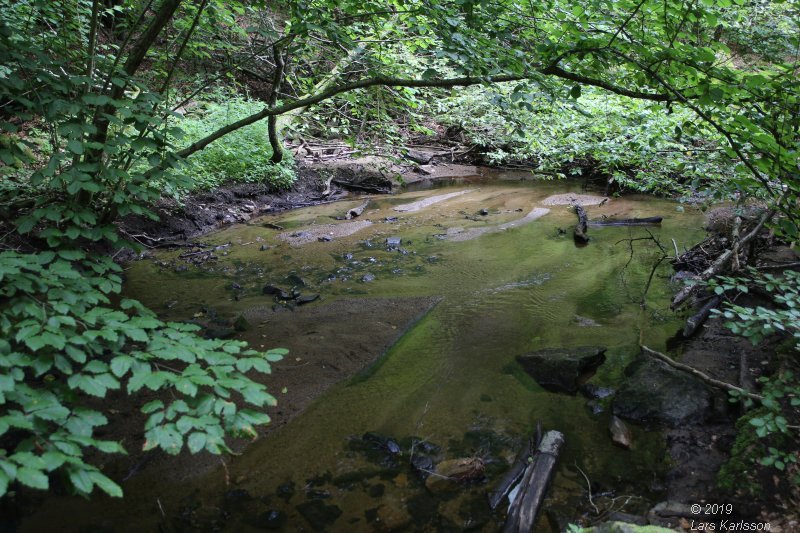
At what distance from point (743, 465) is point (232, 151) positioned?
11.2 metres

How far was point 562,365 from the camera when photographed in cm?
505

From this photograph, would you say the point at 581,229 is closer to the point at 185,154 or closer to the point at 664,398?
the point at 664,398

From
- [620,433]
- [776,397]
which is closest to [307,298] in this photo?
[620,433]

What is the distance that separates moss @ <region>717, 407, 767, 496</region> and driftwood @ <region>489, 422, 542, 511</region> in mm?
1317

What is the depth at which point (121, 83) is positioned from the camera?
2918 millimetres

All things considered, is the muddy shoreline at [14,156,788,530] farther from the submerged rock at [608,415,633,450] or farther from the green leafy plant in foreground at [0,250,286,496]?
the green leafy plant in foreground at [0,250,286,496]

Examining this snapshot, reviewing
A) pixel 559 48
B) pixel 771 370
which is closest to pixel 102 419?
pixel 559 48

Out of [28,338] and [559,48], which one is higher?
[559,48]

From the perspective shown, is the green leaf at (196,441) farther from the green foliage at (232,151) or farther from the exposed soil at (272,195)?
the green foliage at (232,151)

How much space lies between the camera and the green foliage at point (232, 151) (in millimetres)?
11156

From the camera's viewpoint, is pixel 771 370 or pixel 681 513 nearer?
pixel 681 513

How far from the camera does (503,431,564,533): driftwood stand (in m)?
3.31

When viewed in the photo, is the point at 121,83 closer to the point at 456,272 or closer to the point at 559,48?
the point at 559,48

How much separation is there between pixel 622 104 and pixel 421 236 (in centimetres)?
457
